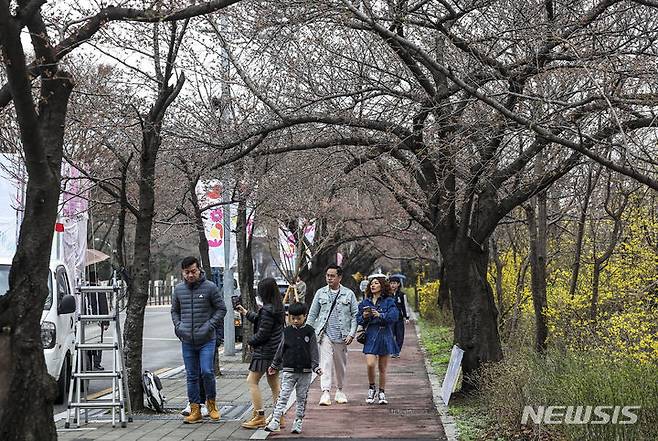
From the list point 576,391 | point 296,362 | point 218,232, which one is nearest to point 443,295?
point 218,232

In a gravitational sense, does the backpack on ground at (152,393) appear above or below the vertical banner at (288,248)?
below

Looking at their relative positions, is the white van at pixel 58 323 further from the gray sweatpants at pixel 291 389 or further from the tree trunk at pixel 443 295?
the tree trunk at pixel 443 295

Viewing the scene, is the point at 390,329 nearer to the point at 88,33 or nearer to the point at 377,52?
the point at 377,52

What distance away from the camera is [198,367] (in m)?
11.2

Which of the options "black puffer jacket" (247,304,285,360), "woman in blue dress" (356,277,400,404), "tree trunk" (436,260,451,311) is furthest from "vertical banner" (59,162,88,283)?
"tree trunk" (436,260,451,311)

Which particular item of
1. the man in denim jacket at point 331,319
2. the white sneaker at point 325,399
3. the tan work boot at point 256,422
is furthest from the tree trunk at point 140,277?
the white sneaker at point 325,399

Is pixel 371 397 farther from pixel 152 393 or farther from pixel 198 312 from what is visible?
pixel 198 312

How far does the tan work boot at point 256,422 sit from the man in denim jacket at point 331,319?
6.27 ft

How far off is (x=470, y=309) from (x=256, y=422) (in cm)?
381

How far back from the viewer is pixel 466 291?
13.1 m

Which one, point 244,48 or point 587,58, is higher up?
point 244,48

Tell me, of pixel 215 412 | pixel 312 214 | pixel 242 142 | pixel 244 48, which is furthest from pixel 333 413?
pixel 312 214

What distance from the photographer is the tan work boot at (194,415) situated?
36.2 feet

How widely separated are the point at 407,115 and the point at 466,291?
2.68 meters
